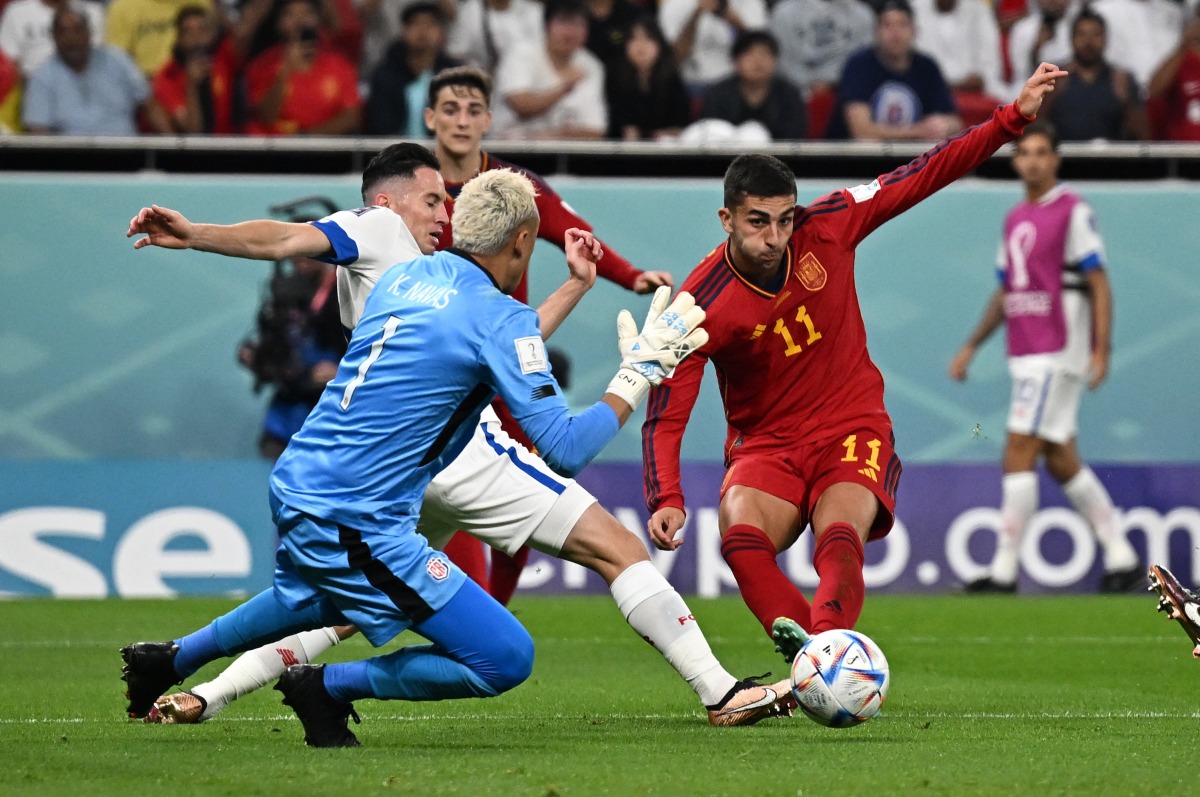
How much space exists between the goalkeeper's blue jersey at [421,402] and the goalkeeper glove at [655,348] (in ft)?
0.50

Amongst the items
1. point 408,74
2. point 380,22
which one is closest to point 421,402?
point 408,74

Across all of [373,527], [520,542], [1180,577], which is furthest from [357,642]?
[1180,577]

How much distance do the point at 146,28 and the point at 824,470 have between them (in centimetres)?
989

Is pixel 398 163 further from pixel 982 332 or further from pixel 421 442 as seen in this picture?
pixel 982 332

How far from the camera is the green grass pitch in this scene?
4.88 metres

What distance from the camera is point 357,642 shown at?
1012 centimetres

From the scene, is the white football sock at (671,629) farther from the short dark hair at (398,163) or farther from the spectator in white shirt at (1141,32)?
the spectator in white shirt at (1141,32)

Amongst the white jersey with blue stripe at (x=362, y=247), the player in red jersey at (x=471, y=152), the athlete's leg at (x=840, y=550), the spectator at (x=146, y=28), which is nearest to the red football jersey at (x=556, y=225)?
the player in red jersey at (x=471, y=152)

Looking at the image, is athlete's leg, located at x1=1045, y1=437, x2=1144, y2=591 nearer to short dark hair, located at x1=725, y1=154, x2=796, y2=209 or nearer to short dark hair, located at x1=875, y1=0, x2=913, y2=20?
short dark hair, located at x1=875, y1=0, x2=913, y2=20

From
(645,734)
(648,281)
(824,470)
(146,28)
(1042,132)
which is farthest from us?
(146,28)

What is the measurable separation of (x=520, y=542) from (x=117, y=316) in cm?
834

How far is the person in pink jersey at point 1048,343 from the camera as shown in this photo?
13.0 m

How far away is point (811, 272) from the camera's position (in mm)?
6891

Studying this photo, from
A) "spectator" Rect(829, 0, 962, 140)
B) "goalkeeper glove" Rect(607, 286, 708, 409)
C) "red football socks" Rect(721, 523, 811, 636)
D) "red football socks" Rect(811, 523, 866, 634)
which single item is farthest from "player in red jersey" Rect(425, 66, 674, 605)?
"spectator" Rect(829, 0, 962, 140)
